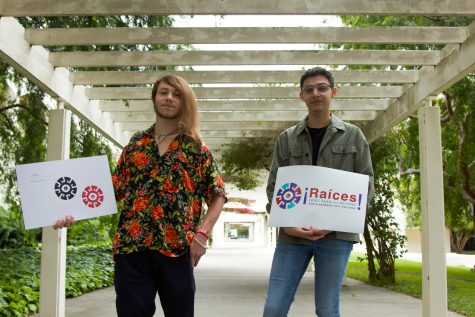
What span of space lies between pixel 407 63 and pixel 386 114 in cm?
197

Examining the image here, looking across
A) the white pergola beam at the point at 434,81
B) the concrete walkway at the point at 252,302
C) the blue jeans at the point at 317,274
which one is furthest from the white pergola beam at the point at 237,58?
the blue jeans at the point at 317,274

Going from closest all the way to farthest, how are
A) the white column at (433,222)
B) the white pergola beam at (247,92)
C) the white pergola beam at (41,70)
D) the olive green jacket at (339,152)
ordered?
the olive green jacket at (339,152) → the white pergola beam at (41,70) → the white column at (433,222) → the white pergola beam at (247,92)

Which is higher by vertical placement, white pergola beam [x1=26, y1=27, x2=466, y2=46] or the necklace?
white pergola beam [x1=26, y1=27, x2=466, y2=46]

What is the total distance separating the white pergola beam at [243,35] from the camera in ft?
17.1

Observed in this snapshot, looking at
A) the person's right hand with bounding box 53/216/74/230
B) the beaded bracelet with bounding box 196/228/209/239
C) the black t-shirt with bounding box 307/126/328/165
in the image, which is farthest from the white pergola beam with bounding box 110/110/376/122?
the beaded bracelet with bounding box 196/228/209/239

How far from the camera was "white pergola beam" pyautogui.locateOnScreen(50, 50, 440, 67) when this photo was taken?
5879 millimetres

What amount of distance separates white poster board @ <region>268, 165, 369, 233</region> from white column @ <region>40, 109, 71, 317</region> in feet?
12.1

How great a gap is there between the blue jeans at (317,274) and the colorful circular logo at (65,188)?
3.81 ft

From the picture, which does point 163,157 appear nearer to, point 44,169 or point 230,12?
point 44,169

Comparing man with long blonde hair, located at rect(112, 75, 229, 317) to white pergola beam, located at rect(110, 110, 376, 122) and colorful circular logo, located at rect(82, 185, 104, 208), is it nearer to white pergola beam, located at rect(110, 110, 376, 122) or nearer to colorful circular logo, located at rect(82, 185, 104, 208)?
colorful circular logo, located at rect(82, 185, 104, 208)

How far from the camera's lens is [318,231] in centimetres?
286

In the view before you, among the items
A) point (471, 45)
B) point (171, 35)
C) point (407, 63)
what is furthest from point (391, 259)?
point (171, 35)

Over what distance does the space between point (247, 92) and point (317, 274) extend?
4596mm

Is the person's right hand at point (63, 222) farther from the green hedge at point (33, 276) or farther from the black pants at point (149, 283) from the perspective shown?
the green hedge at point (33, 276)
